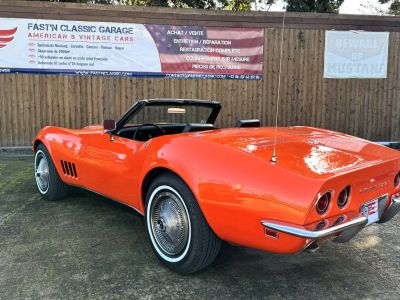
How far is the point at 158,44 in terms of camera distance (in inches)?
334

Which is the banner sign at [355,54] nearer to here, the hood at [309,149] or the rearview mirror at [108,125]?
the hood at [309,149]

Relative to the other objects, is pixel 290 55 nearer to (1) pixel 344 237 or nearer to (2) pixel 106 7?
(2) pixel 106 7

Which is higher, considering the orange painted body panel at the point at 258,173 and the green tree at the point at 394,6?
the green tree at the point at 394,6

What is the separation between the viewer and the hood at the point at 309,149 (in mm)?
2551

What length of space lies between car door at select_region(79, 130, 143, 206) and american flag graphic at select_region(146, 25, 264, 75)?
15.8 feet

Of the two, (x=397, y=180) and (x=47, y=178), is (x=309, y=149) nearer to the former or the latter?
(x=397, y=180)

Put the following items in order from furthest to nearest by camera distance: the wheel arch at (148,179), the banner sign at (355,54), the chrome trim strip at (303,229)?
the banner sign at (355,54)
the wheel arch at (148,179)
the chrome trim strip at (303,229)

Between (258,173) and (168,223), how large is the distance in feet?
2.84

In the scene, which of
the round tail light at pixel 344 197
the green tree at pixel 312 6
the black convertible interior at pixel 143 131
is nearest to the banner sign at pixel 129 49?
the black convertible interior at pixel 143 131

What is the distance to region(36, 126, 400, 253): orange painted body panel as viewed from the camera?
7.72 ft

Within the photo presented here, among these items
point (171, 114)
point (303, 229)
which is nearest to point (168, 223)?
point (303, 229)

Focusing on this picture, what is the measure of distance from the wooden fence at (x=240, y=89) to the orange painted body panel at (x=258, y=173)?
514 centimetres

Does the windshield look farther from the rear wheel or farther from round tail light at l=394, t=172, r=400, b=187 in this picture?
round tail light at l=394, t=172, r=400, b=187

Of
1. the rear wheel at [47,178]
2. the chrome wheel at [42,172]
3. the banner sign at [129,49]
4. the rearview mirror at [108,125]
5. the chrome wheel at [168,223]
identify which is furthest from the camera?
the banner sign at [129,49]
